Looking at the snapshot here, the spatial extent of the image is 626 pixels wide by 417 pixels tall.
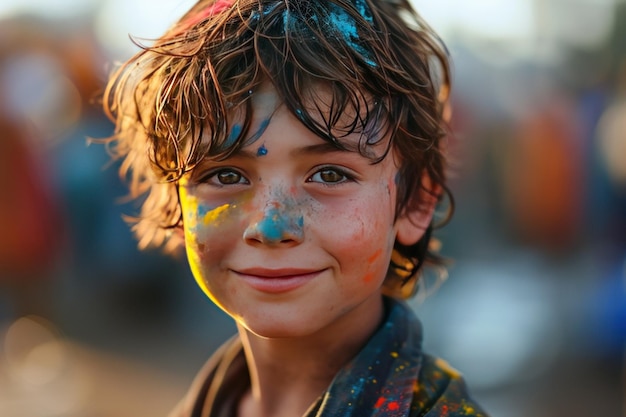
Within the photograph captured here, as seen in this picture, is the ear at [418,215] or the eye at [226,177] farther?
the ear at [418,215]

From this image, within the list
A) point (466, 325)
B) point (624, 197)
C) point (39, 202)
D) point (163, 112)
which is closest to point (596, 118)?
point (624, 197)

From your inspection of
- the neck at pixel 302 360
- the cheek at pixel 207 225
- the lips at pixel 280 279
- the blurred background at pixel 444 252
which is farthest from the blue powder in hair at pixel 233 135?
the blurred background at pixel 444 252

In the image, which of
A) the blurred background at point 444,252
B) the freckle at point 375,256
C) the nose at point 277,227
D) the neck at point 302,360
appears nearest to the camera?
the nose at point 277,227

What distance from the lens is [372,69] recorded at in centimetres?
171

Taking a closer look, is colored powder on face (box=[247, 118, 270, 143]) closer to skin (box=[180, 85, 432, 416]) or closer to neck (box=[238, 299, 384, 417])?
skin (box=[180, 85, 432, 416])

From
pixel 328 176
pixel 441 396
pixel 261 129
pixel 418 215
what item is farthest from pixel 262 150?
pixel 441 396

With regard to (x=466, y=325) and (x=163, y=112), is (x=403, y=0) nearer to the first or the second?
(x=163, y=112)

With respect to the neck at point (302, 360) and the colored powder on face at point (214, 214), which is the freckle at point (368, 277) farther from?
the colored powder on face at point (214, 214)

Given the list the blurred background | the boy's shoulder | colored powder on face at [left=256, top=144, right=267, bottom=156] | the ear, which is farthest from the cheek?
the blurred background

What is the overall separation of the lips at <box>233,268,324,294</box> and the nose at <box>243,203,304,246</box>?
0.20ft

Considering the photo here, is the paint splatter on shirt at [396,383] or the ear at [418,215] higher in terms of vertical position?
the ear at [418,215]

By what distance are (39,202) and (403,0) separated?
513 centimetres

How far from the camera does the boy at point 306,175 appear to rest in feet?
5.41

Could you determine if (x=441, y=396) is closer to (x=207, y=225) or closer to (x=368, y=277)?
(x=368, y=277)
